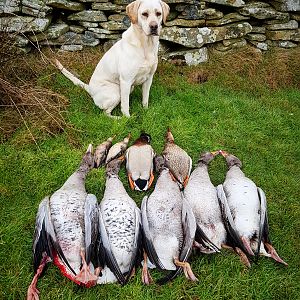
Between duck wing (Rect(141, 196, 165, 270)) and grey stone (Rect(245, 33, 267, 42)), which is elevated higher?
grey stone (Rect(245, 33, 267, 42))

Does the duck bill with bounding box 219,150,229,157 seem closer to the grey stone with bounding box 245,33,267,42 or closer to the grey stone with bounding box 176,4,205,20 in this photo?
the grey stone with bounding box 176,4,205,20

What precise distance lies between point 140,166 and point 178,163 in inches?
18.8

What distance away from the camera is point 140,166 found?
477 cm

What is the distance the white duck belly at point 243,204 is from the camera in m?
3.88

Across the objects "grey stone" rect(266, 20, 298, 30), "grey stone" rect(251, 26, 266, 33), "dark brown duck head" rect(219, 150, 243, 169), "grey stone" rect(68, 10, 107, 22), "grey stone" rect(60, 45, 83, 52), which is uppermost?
"grey stone" rect(68, 10, 107, 22)

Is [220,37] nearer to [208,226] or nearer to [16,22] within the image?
[16,22]

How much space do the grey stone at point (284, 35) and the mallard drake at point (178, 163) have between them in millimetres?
4669

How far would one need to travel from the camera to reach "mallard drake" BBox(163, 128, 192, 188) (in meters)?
4.77

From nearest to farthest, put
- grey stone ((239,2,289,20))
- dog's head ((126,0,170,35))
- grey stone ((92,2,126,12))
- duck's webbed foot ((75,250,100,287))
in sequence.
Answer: duck's webbed foot ((75,250,100,287)), dog's head ((126,0,170,35)), grey stone ((92,2,126,12)), grey stone ((239,2,289,20))

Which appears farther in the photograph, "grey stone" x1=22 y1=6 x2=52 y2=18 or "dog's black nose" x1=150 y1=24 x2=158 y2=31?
"grey stone" x1=22 y1=6 x2=52 y2=18

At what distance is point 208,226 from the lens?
13.0 feet

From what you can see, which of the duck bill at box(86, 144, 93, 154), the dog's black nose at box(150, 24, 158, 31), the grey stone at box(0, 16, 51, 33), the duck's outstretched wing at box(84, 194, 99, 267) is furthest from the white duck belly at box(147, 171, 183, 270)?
the grey stone at box(0, 16, 51, 33)

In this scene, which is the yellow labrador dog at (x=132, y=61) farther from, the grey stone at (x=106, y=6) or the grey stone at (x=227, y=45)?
the grey stone at (x=227, y=45)

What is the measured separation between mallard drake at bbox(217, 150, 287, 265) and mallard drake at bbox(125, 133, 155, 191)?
85 centimetres
